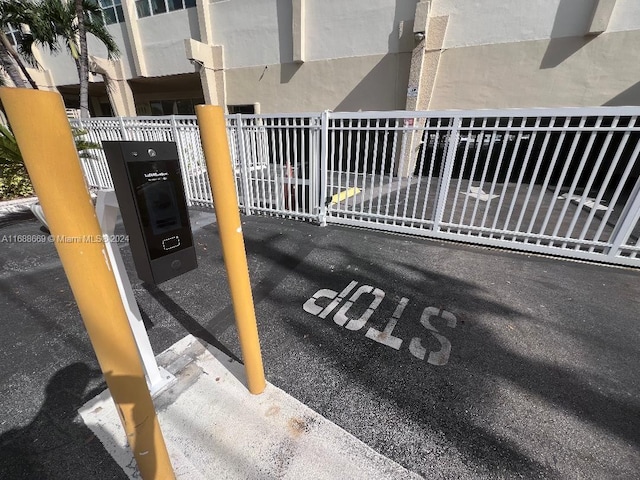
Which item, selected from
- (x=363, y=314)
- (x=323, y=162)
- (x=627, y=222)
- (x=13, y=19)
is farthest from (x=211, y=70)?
(x=627, y=222)

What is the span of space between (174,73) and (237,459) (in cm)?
1702

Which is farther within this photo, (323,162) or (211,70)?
(211,70)

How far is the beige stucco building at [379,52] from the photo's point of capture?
852 cm

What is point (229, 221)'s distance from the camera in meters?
1.44

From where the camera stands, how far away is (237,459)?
5.15 feet

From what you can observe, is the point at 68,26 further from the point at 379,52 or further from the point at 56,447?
the point at 56,447

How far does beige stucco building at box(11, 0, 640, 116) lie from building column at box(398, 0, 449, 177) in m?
0.03

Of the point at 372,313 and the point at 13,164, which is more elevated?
the point at 13,164

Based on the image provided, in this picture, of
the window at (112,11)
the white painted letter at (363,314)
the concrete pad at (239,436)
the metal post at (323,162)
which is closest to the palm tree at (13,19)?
the window at (112,11)

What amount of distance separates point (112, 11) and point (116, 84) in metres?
3.39

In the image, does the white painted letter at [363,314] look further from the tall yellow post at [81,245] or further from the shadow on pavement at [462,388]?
the tall yellow post at [81,245]

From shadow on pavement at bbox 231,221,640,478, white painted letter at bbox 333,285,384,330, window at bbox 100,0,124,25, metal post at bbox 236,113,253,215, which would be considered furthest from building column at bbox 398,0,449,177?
window at bbox 100,0,124,25

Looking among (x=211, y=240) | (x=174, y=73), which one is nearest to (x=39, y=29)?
(x=174, y=73)

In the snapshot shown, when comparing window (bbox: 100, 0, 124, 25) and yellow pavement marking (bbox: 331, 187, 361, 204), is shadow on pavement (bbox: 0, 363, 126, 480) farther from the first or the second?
window (bbox: 100, 0, 124, 25)
